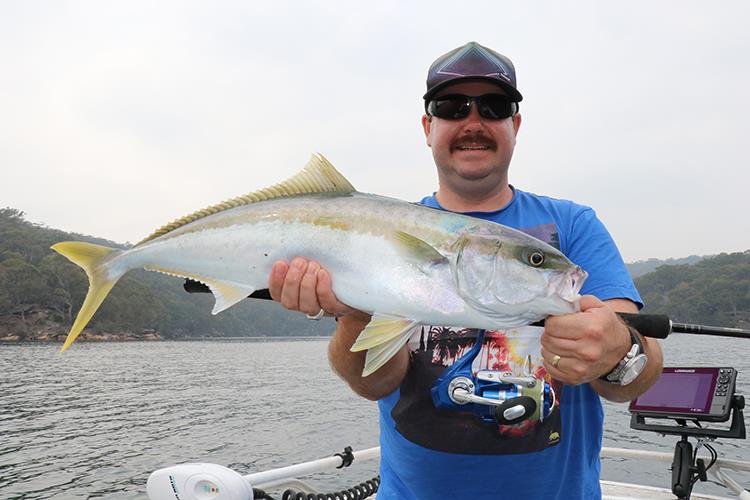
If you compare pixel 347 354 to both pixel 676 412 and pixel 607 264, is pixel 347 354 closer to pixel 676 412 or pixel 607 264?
pixel 607 264

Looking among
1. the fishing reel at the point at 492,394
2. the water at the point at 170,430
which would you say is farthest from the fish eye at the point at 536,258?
the water at the point at 170,430

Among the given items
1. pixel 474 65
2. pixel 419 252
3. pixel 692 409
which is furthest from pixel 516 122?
pixel 692 409

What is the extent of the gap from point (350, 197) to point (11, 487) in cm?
1953

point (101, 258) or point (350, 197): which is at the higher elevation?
point (350, 197)

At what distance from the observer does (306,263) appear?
11.3 ft

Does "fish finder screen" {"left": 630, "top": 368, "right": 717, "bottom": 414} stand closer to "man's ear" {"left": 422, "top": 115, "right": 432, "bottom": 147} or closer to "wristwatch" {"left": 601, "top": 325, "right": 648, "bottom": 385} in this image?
"wristwatch" {"left": 601, "top": 325, "right": 648, "bottom": 385}

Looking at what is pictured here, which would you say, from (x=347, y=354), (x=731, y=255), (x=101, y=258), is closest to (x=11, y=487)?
(x=101, y=258)

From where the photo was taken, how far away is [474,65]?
372 cm

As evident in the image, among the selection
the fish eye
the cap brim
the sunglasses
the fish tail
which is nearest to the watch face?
the fish eye

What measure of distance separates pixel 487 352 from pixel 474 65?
1.99 meters

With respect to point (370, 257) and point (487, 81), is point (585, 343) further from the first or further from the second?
point (487, 81)

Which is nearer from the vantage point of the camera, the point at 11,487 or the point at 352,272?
the point at 352,272

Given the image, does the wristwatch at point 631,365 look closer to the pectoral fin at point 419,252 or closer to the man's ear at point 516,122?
the pectoral fin at point 419,252

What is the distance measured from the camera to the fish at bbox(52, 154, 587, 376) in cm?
311
